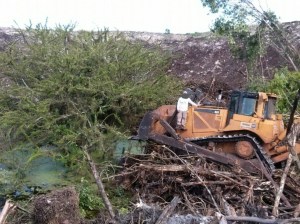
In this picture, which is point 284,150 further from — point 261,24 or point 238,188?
point 261,24

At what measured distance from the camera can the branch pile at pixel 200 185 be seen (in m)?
8.19

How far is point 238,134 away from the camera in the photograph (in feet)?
33.7

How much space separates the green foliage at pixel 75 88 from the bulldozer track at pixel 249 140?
2.31 m

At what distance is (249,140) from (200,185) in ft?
4.84

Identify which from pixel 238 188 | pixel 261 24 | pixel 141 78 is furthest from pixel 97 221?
pixel 261 24

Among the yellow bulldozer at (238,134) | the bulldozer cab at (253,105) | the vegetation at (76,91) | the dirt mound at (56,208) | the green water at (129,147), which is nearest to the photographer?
the dirt mound at (56,208)

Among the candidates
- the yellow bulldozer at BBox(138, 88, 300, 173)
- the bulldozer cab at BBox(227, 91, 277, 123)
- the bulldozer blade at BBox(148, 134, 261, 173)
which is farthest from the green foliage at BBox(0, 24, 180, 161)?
the bulldozer cab at BBox(227, 91, 277, 123)

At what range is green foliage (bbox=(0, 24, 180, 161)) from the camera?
12383 millimetres

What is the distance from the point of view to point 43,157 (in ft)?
41.2

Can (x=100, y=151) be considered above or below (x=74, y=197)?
below

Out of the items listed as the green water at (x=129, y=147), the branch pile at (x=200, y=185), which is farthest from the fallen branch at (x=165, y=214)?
the green water at (x=129, y=147)

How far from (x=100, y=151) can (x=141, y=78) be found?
2.92m

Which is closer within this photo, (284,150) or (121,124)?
(284,150)

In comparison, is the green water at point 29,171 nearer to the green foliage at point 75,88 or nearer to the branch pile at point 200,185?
the green foliage at point 75,88
